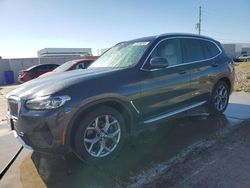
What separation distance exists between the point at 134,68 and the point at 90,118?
3.54 ft

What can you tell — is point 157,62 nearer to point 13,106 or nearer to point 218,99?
point 13,106

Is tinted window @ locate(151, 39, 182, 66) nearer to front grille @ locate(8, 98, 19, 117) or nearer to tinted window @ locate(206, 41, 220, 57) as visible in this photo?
tinted window @ locate(206, 41, 220, 57)

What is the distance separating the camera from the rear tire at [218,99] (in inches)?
229

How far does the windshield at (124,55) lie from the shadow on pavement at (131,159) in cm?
134

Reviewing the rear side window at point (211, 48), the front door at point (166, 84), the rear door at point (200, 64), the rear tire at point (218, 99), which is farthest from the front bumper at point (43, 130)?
the rear side window at point (211, 48)

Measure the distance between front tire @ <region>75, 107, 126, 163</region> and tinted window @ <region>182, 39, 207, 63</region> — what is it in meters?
2.01

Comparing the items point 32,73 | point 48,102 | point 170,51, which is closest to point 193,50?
point 170,51

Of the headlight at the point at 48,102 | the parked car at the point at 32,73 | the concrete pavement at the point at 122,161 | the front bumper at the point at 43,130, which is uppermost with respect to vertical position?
the headlight at the point at 48,102

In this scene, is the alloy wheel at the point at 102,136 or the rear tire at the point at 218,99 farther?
the rear tire at the point at 218,99

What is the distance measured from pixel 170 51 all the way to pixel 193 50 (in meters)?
0.75

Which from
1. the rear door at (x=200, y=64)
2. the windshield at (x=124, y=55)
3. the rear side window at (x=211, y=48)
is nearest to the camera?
the windshield at (x=124, y=55)

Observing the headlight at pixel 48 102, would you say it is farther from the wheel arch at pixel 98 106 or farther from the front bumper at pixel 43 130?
the wheel arch at pixel 98 106

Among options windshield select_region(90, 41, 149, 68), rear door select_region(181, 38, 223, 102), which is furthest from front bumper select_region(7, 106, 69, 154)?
rear door select_region(181, 38, 223, 102)

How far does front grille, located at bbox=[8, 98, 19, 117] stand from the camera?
366 centimetres
